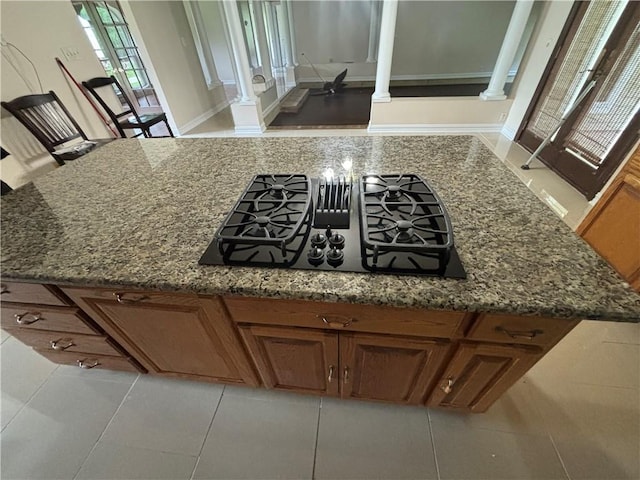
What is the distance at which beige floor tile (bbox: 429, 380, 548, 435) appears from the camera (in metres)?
1.19

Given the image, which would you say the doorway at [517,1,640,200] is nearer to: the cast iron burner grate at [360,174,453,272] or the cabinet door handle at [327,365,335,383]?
the cast iron burner grate at [360,174,453,272]

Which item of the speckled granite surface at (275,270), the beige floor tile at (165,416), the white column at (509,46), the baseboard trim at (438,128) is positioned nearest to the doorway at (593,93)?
the white column at (509,46)

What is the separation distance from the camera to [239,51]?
372 centimetres

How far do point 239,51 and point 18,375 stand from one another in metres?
4.13

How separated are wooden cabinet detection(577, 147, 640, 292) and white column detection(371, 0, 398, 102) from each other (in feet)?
10.1

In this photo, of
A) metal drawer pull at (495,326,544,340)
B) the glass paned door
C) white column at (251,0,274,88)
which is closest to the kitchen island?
metal drawer pull at (495,326,544,340)

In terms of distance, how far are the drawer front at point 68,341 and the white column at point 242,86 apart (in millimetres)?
3948

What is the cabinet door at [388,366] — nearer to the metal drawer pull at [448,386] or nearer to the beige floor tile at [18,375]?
the metal drawer pull at [448,386]

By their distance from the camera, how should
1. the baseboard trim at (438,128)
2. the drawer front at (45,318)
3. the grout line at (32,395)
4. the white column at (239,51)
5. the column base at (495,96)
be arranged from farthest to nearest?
the baseboard trim at (438,128)
the column base at (495,96)
the white column at (239,51)
the grout line at (32,395)
the drawer front at (45,318)

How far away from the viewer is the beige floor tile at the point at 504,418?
119cm

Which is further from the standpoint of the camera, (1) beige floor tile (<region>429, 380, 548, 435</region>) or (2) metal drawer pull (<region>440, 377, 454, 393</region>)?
(1) beige floor tile (<region>429, 380, 548, 435</region>)

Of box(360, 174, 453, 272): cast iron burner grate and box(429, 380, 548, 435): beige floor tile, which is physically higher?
box(360, 174, 453, 272): cast iron burner grate

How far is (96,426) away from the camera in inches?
50.3

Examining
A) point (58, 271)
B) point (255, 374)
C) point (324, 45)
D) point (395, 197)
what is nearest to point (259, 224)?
point (395, 197)
